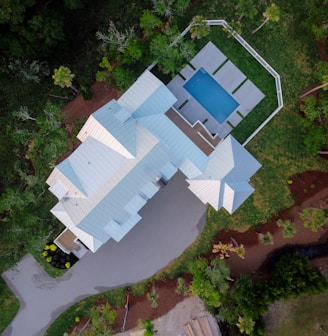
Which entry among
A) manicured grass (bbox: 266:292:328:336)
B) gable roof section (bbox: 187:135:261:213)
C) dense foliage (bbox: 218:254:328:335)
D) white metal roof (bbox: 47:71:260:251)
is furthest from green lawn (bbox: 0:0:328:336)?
dense foliage (bbox: 218:254:328:335)

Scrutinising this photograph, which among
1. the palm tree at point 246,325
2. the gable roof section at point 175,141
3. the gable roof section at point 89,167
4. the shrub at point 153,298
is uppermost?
the gable roof section at point 89,167

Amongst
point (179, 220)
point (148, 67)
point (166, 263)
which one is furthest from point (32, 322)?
point (148, 67)

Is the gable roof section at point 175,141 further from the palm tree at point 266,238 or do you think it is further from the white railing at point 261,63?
the palm tree at point 266,238

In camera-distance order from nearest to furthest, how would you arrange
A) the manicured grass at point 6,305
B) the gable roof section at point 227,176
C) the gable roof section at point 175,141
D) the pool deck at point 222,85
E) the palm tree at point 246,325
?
the palm tree at point 246,325 < the gable roof section at point 227,176 < the gable roof section at point 175,141 < the pool deck at point 222,85 < the manicured grass at point 6,305

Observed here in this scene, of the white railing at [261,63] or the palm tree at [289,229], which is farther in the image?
the white railing at [261,63]

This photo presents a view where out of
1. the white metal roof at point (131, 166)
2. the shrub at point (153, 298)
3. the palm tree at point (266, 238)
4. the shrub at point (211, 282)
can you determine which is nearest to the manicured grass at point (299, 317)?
the palm tree at point (266, 238)

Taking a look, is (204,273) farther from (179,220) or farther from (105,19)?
(105,19)
